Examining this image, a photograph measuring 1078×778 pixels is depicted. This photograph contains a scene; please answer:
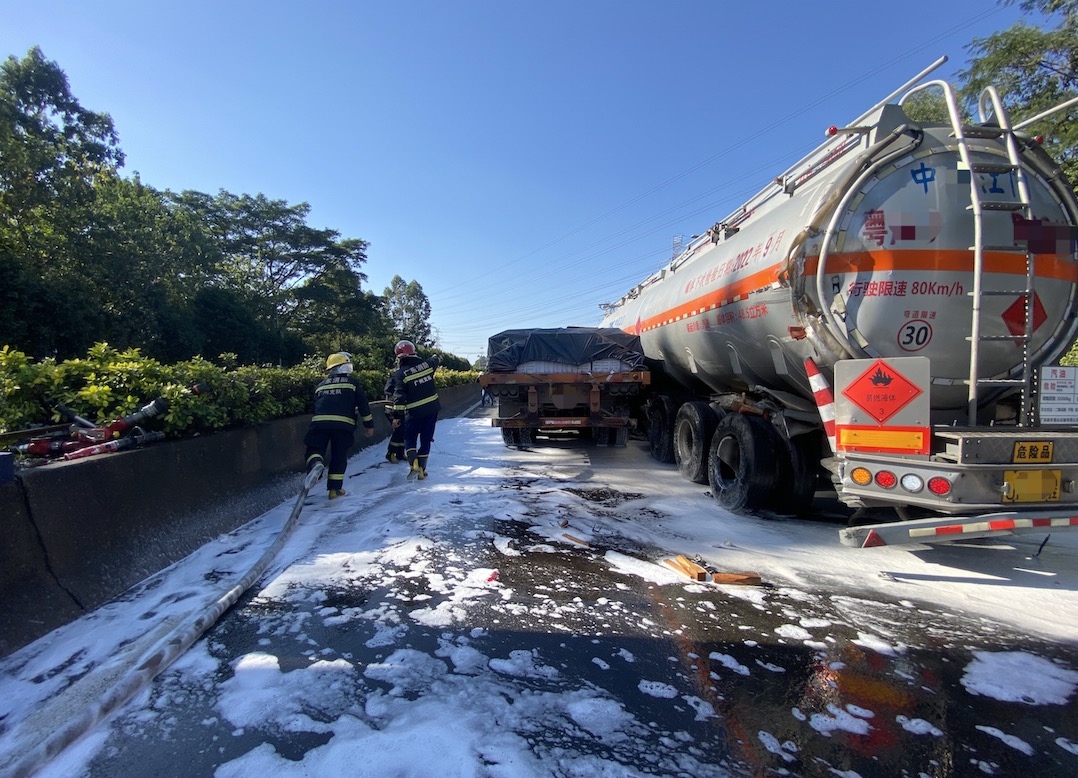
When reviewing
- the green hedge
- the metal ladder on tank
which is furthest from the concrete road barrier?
the metal ladder on tank

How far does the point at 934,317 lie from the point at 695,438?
10.8ft

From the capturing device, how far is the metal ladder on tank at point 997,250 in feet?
12.4

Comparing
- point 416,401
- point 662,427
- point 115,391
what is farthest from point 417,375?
point 662,427

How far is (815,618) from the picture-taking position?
3.31 meters

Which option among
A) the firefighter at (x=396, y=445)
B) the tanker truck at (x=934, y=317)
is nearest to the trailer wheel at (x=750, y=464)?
the tanker truck at (x=934, y=317)

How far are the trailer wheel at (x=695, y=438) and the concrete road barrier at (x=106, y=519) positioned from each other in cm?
512

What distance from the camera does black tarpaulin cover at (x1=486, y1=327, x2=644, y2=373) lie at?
8695 mm

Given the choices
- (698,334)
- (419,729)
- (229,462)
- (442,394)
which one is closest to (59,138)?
(442,394)

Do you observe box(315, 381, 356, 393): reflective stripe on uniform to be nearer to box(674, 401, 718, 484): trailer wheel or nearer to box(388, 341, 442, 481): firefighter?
box(388, 341, 442, 481): firefighter

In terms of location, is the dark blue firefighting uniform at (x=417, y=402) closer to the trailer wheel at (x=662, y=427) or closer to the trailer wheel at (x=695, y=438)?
the trailer wheel at (x=695, y=438)

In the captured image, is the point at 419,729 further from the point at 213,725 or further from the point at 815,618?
the point at 815,618

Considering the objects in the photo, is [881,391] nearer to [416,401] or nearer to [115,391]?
[416,401]

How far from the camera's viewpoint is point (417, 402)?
7480 millimetres

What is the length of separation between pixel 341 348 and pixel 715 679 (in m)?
42.4
